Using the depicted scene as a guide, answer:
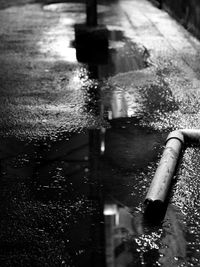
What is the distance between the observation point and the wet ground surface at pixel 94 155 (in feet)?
11.5

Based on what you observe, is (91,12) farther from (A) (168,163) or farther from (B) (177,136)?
(A) (168,163)

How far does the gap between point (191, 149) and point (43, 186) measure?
1891 mm

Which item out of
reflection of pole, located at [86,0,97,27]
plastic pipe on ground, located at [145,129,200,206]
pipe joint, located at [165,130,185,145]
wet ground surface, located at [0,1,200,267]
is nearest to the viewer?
wet ground surface, located at [0,1,200,267]

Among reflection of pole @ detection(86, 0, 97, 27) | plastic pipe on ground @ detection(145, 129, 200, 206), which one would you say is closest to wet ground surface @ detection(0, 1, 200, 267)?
plastic pipe on ground @ detection(145, 129, 200, 206)

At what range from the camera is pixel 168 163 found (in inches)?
175

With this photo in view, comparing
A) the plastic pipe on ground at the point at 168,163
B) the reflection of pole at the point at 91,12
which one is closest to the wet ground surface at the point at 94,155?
the plastic pipe on ground at the point at 168,163

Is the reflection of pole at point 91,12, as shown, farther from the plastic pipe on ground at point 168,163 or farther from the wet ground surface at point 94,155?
the plastic pipe on ground at point 168,163

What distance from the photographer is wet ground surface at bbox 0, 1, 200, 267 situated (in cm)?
350

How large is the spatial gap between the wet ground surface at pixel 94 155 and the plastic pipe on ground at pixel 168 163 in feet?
0.48

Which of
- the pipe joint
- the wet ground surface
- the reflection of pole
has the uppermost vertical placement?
the reflection of pole

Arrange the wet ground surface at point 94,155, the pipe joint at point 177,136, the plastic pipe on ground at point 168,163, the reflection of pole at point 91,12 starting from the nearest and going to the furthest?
the wet ground surface at point 94,155, the plastic pipe on ground at point 168,163, the pipe joint at point 177,136, the reflection of pole at point 91,12

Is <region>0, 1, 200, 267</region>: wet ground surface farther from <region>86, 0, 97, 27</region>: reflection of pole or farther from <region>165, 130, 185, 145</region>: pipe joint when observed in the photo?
<region>86, 0, 97, 27</region>: reflection of pole

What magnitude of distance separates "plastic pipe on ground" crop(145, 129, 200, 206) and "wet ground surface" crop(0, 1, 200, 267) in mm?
148

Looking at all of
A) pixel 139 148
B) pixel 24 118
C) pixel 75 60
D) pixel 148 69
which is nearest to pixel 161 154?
pixel 139 148
